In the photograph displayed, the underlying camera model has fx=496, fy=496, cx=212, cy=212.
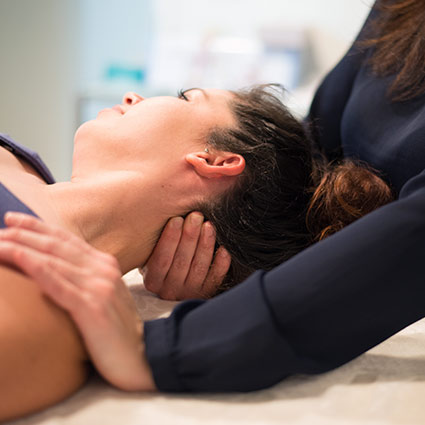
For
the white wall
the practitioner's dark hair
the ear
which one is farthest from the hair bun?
the white wall

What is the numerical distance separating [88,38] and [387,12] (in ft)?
9.05

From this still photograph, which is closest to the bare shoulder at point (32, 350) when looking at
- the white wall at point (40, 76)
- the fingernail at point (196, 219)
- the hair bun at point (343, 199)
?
the fingernail at point (196, 219)

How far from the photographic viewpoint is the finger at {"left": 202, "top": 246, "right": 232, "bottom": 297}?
994 millimetres

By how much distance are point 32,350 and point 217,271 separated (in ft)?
1.50

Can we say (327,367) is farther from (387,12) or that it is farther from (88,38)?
(88,38)

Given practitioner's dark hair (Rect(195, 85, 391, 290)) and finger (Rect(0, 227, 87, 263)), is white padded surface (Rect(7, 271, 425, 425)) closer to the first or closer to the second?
finger (Rect(0, 227, 87, 263))

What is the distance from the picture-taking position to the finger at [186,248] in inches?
38.2

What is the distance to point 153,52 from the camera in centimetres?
372

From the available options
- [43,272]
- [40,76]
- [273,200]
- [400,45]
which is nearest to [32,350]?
[43,272]

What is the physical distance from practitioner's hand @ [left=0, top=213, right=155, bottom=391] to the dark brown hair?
2.78 feet

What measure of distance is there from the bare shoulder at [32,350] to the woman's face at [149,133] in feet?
1.28

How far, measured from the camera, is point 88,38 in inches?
143

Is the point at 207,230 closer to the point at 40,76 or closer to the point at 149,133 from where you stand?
the point at 149,133

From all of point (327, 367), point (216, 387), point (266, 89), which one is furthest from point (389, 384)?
point (266, 89)
